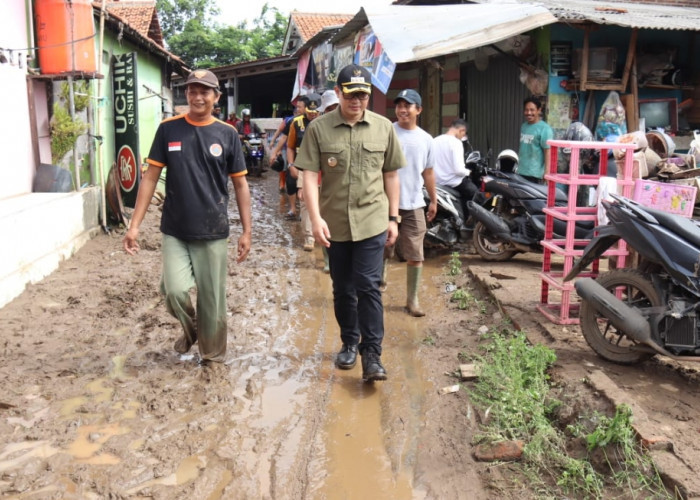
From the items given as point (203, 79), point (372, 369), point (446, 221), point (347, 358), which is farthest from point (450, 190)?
point (203, 79)

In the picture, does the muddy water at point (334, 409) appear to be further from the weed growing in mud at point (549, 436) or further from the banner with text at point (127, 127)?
the banner with text at point (127, 127)

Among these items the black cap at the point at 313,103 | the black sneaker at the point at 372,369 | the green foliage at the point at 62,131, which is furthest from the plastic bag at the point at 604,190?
the green foliage at the point at 62,131

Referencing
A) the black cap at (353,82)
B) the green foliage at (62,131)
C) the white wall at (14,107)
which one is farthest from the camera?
the green foliage at (62,131)

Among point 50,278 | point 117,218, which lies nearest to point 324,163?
point 50,278

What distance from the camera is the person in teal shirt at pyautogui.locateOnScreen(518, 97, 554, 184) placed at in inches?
327

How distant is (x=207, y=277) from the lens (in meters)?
4.55

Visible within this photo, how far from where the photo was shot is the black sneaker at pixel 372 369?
173 inches

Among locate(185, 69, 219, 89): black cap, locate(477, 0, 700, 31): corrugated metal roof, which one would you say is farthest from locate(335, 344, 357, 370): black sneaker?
→ locate(477, 0, 700, 31): corrugated metal roof

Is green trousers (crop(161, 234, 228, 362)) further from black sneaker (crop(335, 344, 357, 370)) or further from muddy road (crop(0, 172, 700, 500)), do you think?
black sneaker (crop(335, 344, 357, 370))

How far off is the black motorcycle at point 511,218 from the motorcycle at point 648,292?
253 cm

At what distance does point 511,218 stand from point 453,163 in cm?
101

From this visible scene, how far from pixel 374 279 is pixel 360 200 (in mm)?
511

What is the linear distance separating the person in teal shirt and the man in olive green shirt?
4.29 m

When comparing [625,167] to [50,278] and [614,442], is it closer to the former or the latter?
[614,442]
